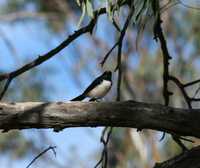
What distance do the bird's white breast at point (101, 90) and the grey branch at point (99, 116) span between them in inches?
49.6

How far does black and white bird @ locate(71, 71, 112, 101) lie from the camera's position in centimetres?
404

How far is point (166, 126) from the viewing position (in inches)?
110

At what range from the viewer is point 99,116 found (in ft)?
9.11

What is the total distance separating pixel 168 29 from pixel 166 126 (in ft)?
31.9

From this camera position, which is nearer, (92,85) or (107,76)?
(92,85)

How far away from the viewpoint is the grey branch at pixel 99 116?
8.86 feet

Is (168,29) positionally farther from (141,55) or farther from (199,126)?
(199,126)

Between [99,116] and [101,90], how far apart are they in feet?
4.82

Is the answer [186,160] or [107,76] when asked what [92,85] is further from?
[186,160]

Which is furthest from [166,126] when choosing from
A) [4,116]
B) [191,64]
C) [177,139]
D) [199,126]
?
[191,64]

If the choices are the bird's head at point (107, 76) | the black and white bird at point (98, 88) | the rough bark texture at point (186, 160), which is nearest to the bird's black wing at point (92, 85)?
the black and white bird at point (98, 88)

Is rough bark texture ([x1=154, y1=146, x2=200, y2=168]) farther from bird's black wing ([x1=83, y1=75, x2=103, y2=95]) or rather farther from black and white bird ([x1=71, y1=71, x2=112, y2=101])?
bird's black wing ([x1=83, y1=75, x2=103, y2=95])

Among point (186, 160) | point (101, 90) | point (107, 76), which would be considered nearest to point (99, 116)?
point (186, 160)

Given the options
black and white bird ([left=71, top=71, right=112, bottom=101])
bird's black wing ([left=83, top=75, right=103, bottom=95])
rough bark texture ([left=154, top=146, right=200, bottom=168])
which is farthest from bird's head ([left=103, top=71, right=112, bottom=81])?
rough bark texture ([left=154, top=146, right=200, bottom=168])
